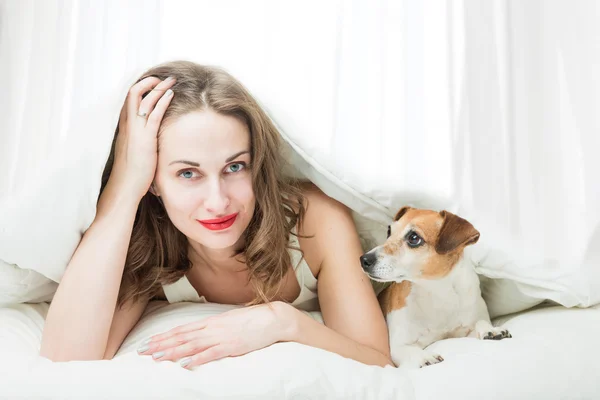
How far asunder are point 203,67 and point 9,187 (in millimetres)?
1152

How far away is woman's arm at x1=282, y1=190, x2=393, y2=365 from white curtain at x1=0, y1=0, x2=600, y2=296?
0.66 metres

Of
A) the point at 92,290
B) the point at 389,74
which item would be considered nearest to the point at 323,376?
the point at 92,290

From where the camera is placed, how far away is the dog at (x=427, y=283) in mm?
1229

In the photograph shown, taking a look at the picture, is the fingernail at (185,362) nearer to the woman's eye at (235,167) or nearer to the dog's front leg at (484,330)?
the woman's eye at (235,167)

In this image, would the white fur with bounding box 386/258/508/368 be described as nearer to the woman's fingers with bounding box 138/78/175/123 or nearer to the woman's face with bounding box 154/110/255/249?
the woman's face with bounding box 154/110/255/249

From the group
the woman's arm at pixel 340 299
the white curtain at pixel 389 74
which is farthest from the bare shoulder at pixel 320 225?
the white curtain at pixel 389 74

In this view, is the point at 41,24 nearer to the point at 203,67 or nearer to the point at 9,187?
the point at 9,187

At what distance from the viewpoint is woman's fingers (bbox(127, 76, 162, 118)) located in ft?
4.19

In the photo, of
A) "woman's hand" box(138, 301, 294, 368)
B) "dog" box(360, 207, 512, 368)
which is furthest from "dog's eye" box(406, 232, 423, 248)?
"woman's hand" box(138, 301, 294, 368)

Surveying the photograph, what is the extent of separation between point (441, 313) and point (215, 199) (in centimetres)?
55

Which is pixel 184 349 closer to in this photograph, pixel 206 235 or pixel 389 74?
pixel 206 235

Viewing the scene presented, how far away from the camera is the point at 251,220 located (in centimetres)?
140

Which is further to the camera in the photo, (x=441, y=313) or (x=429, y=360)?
(x=441, y=313)

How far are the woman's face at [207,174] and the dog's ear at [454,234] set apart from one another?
405 millimetres
